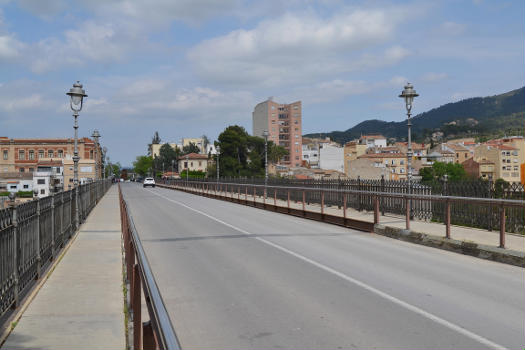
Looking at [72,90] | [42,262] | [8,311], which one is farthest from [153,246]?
[72,90]

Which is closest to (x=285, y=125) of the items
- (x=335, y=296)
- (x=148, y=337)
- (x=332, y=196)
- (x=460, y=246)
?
(x=332, y=196)

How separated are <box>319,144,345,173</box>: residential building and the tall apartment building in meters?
8.84

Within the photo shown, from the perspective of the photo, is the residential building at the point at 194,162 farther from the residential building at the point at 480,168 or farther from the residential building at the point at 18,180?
the residential building at the point at 480,168

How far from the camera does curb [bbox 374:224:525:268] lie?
33.4 feet

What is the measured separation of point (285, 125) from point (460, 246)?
164571mm

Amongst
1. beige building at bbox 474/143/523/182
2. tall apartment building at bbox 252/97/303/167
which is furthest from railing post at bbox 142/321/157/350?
tall apartment building at bbox 252/97/303/167

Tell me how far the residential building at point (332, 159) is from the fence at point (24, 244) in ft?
524

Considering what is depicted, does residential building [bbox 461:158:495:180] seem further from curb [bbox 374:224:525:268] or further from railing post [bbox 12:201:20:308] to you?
railing post [bbox 12:201:20:308]

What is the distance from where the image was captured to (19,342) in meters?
5.10

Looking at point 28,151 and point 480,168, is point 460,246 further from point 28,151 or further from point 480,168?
point 28,151

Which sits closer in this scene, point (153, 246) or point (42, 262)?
point (42, 262)

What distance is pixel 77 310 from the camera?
20.8ft

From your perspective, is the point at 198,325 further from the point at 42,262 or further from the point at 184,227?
the point at 184,227

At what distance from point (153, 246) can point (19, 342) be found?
7.78 meters
